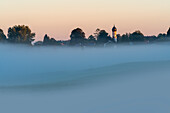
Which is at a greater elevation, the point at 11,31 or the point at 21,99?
the point at 11,31

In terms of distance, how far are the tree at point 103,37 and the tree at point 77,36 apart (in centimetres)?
669

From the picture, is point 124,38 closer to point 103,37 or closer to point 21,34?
point 103,37

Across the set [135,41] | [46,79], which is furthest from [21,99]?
[135,41]

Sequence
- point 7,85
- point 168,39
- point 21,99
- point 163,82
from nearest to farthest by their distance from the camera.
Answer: point 21,99 → point 163,82 → point 7,85 → point 168,39

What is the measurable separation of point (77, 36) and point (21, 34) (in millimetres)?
21625

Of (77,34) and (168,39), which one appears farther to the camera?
(77,34)

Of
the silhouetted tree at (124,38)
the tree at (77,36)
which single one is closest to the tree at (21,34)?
the tree at (77,36)

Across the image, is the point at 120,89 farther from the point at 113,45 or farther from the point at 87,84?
the point at 113,45

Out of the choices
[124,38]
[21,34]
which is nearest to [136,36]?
[124,38]

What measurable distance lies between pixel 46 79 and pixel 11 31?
8174 centimetres

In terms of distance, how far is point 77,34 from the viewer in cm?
12475

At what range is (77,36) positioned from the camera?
125250 millimetres

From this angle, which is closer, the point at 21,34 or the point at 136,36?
the point at 21,34

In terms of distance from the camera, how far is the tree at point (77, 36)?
Answer: 12388 centimetres
